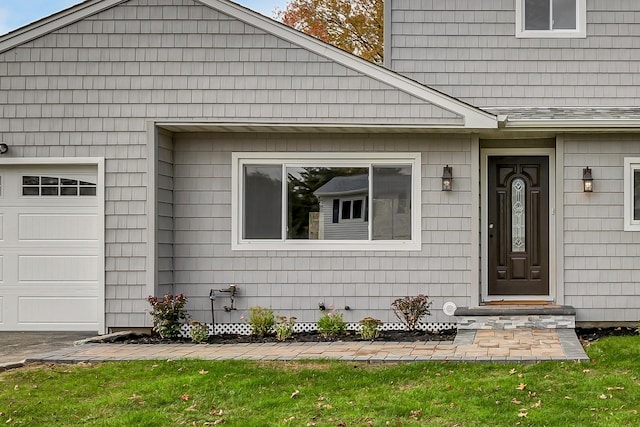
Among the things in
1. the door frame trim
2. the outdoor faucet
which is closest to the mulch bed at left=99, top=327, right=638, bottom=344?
the outdoor faucet

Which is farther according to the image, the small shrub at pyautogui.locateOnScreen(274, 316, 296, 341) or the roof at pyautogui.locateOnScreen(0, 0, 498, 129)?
the roof at pyautogui.locateOnScreen(0, 0, 498, 129)

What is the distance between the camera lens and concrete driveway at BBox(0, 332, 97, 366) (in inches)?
299

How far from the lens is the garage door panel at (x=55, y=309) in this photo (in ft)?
30.9

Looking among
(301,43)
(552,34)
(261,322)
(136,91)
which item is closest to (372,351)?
(261,322)

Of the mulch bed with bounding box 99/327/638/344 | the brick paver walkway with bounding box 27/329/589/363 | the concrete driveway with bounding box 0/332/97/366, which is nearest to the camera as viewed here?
the brick paver walkway with bounding box 27/329/589/363

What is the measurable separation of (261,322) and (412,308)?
73.4 inches

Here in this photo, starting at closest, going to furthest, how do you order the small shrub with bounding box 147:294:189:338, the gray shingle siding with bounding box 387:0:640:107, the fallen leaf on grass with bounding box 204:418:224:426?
the fallen leaf on grass with bounding box 204:418:224:426
the small shrub with bounding box 147:294:189:338
the gray shingle siding with bounding box 387:0:640:107

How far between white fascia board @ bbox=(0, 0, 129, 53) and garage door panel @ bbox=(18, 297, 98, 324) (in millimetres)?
3226

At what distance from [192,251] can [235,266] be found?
593 millimetres

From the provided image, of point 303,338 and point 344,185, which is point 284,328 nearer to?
point 303,338

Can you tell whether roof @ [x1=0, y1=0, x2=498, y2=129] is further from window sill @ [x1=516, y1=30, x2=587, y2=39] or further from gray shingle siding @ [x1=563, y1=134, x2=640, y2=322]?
window sill @ [x1=516, y1=30, x2=587, y2=39]

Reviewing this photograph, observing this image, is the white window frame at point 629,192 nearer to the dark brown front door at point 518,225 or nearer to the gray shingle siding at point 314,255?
the dark brown front door at point 518,225

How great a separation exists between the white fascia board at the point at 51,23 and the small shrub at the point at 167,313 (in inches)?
141

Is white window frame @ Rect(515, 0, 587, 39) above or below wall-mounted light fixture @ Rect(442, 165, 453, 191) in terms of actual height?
above
